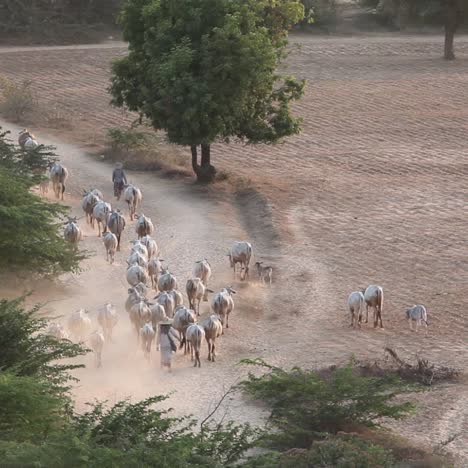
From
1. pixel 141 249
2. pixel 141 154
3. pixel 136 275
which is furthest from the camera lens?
pixel 141 154

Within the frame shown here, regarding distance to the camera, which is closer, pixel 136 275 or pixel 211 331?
pixel 211 331

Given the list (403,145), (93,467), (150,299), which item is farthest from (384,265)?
(93,467)

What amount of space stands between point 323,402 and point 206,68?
15.4 meters

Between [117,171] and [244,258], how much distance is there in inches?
271

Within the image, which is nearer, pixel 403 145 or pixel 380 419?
pixel 380 419

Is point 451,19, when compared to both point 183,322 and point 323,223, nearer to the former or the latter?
point 323,223

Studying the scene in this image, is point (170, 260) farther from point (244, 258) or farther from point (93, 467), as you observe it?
point (93, 467)

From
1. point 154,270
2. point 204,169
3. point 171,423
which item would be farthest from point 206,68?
point 171,423

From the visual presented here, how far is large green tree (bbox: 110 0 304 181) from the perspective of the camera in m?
32.3

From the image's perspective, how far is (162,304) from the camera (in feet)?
75.7

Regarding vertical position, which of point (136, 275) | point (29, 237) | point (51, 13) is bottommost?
point (136, 275)

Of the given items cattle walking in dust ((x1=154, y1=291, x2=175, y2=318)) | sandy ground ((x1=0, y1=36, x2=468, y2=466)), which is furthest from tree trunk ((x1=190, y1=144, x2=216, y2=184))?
cattle walking in dust ((x1=154, y1=291, x2=175, y2=318))

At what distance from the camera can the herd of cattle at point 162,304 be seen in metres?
21.5

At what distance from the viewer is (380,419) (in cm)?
1939
